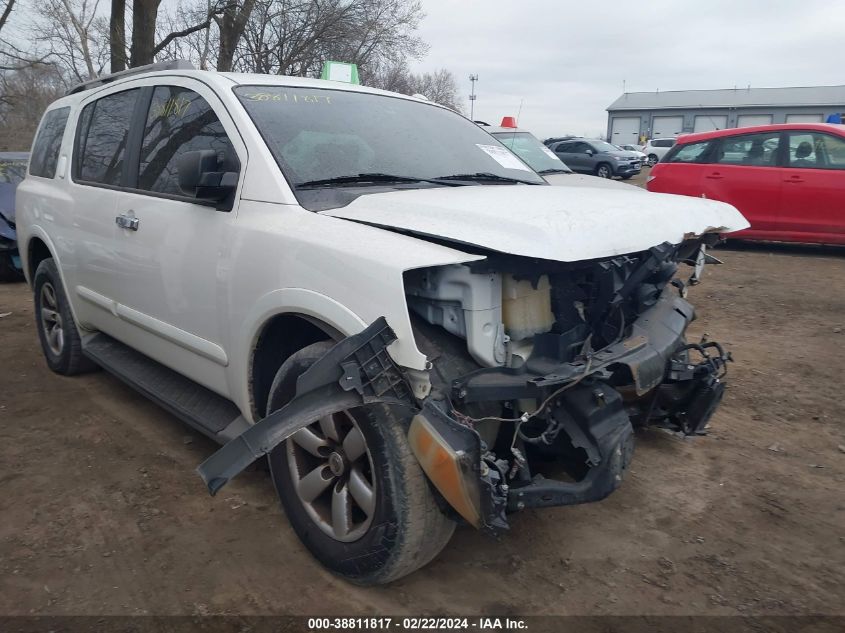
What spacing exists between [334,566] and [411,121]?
2.22 meters

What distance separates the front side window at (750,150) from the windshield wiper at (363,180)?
7.25m

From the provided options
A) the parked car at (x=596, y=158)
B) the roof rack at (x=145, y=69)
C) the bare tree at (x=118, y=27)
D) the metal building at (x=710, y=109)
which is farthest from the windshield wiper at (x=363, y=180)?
the metal building at (x=710, y=109)

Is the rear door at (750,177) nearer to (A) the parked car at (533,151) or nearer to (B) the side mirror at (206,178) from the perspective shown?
(A) the parked car at (533,151)

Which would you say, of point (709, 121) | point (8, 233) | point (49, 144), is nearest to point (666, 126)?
point (709, 121)

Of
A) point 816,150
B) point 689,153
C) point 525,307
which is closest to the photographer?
point 525,307

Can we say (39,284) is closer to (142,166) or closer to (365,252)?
(142,166)

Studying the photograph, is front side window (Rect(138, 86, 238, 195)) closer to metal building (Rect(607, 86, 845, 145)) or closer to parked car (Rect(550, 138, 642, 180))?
parked car (Rect(550, 138, 642, 180))

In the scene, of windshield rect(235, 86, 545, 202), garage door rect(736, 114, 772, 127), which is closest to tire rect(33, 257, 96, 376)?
windshield rect(235, 86, 545, 202)

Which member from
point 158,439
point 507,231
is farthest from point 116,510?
point 507,231

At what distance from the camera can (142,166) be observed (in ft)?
11.7

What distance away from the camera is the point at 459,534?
2875 millimetres

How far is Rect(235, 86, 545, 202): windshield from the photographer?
2932 mm

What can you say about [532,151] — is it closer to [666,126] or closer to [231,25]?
[231,25]

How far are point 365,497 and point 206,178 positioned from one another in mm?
1433
